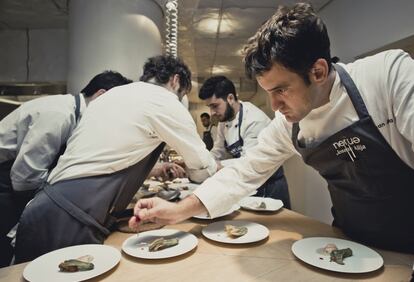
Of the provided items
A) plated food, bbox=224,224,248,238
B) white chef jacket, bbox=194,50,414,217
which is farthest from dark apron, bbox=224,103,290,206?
plated food, bbox=224,224,248,238

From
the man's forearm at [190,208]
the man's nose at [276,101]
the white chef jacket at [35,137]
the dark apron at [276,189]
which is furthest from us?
the dark apron at [276,189]

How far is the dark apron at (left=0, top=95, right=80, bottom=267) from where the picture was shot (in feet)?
5.17

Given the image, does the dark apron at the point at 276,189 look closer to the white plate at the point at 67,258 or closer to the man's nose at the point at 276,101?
the man's nose at the point at 276,101

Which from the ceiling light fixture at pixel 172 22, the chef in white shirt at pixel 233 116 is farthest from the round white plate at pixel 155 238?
the ceiling light fixture at pixel 172 22

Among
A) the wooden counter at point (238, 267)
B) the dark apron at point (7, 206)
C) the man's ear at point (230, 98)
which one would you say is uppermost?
the man's ear at point (230, 98)

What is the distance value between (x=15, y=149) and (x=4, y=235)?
1.57 ft

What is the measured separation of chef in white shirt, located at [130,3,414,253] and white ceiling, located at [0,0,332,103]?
2215 mm

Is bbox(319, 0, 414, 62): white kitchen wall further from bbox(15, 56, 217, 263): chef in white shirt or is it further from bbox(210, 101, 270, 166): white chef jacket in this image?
bbox(15, 56, 217, 263): chef in white shirt

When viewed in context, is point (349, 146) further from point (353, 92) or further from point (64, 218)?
point (64, 218)

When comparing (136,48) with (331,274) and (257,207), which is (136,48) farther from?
(331,274)

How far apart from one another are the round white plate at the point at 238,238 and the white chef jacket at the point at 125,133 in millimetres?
357

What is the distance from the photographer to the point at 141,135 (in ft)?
3.90

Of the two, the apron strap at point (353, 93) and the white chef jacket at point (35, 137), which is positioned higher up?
A: the apron strap at point (353, 93)

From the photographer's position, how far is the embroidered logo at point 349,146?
2.81ft
